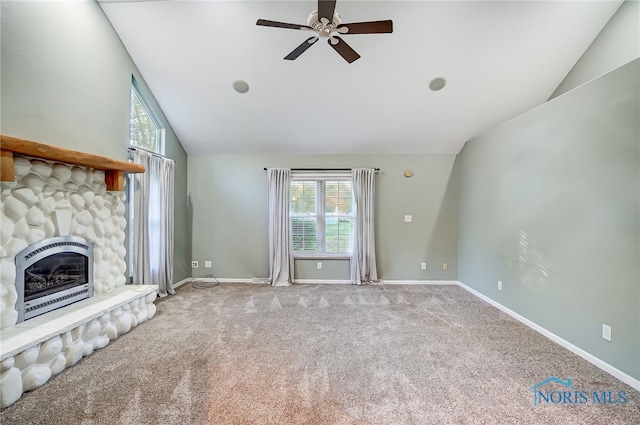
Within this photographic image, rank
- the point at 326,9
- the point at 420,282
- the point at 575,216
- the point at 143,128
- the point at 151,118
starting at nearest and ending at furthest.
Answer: the point at 326,9, the point at 575,216, the point at 143,128, the point at 151,118, the point at 420,282

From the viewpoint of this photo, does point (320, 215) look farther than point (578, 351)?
Yes

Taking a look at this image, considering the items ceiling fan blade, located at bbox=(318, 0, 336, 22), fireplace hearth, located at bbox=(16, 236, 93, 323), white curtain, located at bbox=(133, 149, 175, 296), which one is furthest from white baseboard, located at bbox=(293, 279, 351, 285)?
ceiling fan blade, located at bbox=(318, 0, 336, 22)

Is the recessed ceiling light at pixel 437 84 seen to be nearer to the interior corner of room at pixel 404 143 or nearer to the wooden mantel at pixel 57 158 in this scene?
the interior corner of room at pixel 404 143

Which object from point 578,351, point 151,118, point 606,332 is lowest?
point 578,351

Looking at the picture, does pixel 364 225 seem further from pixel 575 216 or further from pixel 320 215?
pixel 575 216

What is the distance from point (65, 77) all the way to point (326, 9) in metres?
2.51

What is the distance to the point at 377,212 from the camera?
4.50m

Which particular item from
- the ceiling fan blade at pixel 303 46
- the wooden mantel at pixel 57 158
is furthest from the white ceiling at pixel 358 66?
the wooden mantel at pixel 57 158

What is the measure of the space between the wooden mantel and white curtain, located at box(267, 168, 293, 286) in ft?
6.39

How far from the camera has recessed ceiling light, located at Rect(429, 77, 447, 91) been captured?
324cm

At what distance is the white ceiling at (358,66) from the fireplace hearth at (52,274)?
234 centimetres

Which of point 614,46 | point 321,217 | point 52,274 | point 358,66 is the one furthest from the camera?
point 321,217

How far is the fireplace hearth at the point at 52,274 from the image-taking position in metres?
1.98

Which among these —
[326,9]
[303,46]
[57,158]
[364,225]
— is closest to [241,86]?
[303,46]
